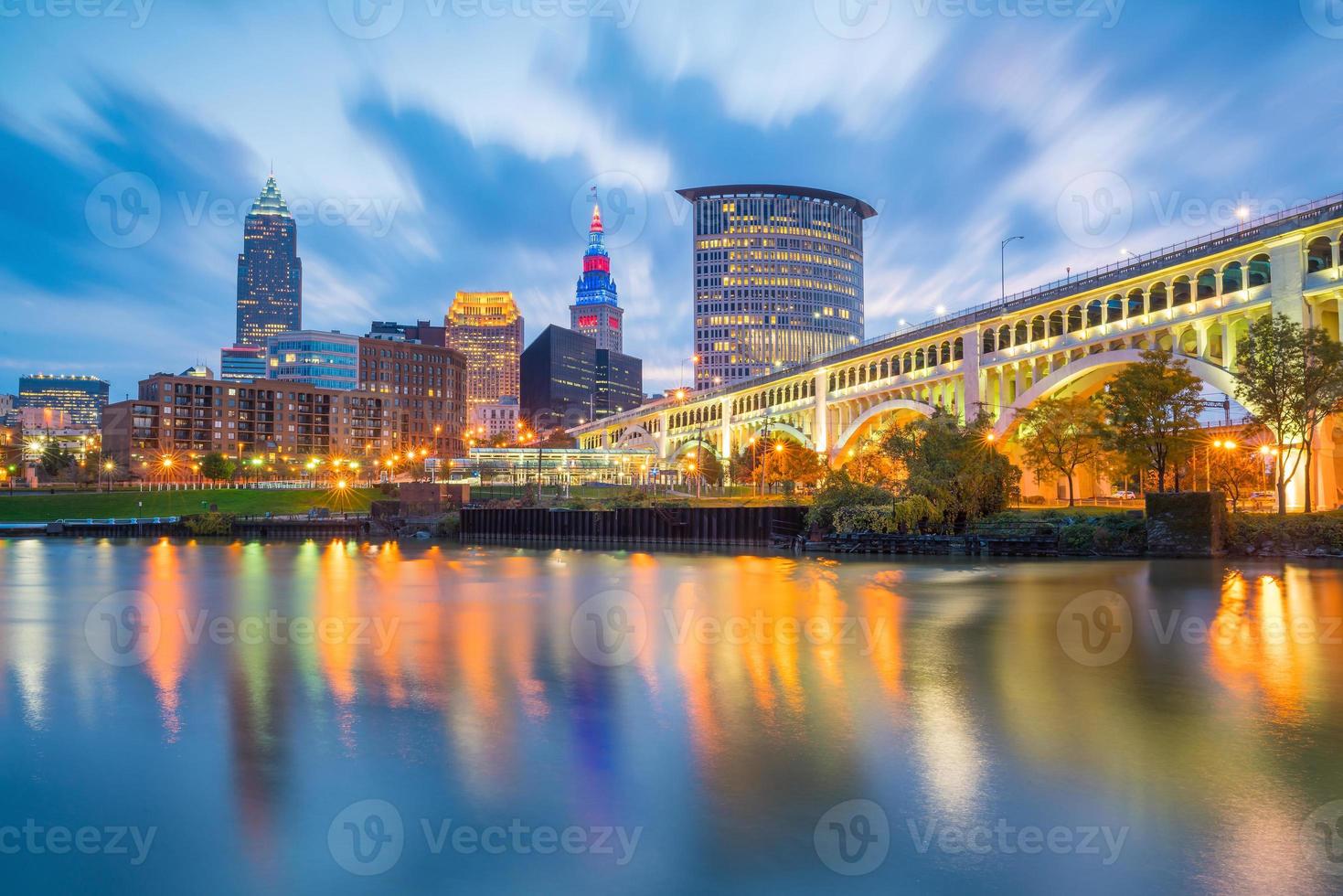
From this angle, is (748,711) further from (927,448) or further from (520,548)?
(520,548)

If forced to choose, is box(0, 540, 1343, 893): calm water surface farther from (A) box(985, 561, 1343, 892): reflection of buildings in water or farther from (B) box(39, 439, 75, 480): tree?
(B) box(39, 439, 75, 480): tree

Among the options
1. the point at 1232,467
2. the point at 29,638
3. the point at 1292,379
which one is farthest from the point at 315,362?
the point at 1292,379

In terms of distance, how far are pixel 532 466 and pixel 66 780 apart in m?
120

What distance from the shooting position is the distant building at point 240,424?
158 m

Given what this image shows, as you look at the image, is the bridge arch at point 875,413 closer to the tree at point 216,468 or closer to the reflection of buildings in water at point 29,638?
the reflection of buildings in water at point 29,638

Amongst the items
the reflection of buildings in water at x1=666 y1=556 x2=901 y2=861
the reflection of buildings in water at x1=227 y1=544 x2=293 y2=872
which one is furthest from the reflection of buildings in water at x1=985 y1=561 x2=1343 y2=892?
the reflection of buildings in water at x1=227 y1=544 x2=293 y2=872

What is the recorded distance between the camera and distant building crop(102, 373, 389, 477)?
15775cm

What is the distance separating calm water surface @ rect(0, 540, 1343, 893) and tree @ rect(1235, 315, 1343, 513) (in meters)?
21.8

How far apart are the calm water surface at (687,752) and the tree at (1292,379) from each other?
21.8 metres

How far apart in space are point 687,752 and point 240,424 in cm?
17988

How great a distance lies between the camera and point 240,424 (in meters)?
169

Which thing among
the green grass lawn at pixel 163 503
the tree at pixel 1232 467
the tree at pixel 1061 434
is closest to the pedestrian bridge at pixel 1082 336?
the tree at pixel 1061 434

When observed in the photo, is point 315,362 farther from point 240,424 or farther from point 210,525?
point 210,525

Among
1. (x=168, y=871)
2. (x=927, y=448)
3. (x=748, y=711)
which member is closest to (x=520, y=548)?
(x=927, y=448)
